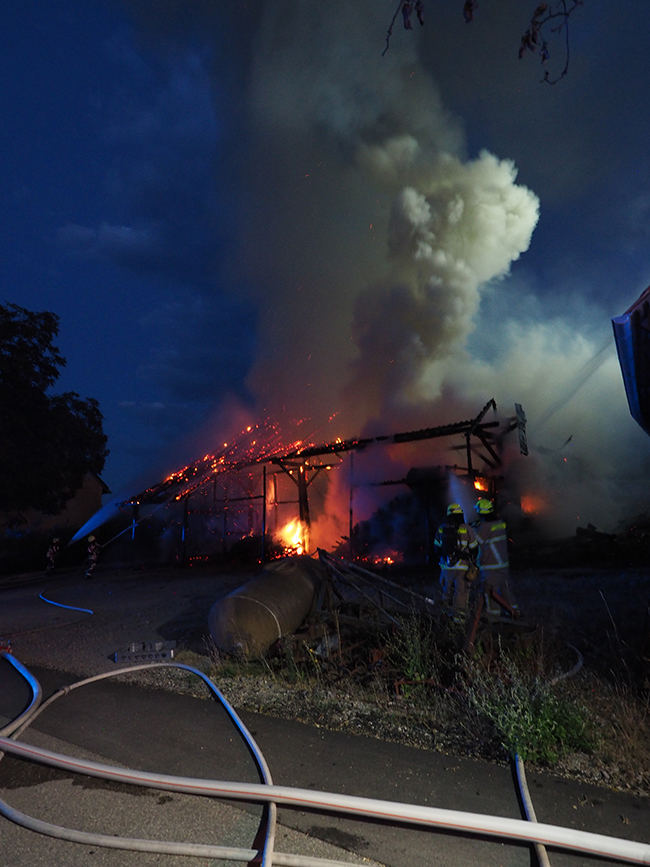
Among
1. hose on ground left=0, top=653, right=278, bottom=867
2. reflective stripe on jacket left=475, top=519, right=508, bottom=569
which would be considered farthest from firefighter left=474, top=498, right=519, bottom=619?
hose on ground left=0, top=653, right=278, bottom=867

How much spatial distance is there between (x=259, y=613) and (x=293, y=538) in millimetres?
13831

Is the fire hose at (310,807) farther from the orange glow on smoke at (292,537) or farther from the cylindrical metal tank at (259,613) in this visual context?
the orange glow on smoke at (292,537)

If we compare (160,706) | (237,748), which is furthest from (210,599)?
(237,748)

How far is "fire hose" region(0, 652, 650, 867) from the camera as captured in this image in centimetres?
241

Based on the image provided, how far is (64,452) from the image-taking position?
22891 millimetres

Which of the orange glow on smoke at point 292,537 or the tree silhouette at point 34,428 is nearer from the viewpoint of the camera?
the orange glow on smoke at point 292,537

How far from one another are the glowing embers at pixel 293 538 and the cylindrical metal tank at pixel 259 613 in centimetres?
1030

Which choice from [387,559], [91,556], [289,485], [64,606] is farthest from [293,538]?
[64,606]

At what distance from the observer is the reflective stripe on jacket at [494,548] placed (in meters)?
7.41

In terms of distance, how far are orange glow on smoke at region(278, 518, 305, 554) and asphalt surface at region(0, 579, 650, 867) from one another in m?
13.5

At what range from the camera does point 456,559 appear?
7.75 meters

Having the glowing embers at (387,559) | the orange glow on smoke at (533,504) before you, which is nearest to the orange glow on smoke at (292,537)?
the glowing embers at (387,559)

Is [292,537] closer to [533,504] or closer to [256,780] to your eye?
[533,504]

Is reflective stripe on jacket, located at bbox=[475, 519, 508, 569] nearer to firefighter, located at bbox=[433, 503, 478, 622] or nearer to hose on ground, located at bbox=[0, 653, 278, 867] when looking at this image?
firefighter, located at bbox=[433, 503, 478, 622]
